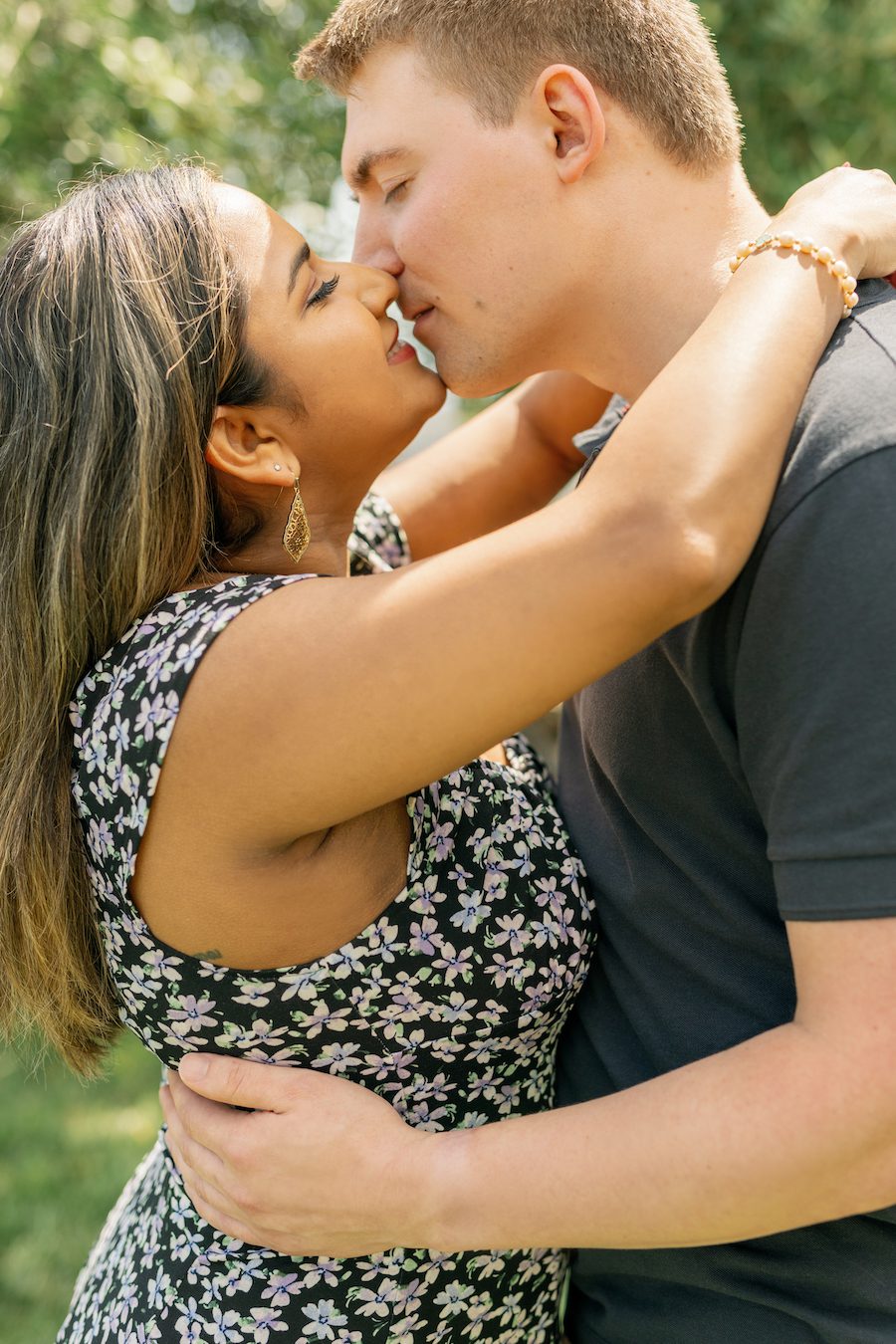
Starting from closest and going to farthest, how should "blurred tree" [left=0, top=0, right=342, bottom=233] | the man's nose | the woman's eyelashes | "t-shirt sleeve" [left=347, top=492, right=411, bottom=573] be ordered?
the woman's eyelashes < the man's nose < "t-shirt sleeve" [left=347, top=492, right=411, bottom=573] < "blurred tree" [left=0, top=0, right=342, bottom=233]

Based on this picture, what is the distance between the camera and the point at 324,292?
2176 mm

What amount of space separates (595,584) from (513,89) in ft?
4.10

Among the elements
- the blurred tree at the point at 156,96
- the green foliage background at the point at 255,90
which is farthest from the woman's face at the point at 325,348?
the blurred tree at the point at 156,96

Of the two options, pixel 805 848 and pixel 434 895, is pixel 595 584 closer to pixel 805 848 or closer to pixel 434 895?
pixel 805 848

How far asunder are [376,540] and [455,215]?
734 mm

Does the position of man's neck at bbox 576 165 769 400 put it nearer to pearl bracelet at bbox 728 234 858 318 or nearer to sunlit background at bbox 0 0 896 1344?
pearl bracelet at bbox 728 234 858 318

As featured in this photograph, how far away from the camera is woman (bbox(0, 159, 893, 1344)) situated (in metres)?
1.51

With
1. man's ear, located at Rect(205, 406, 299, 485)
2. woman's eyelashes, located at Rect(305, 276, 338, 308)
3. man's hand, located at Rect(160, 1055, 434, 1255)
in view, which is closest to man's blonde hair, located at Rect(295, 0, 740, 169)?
woman's eyelashes, located at Rect(305, 276, 338, 308)

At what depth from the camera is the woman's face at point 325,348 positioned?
2.06m

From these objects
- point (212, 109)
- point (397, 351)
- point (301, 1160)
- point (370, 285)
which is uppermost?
point (212, 109)

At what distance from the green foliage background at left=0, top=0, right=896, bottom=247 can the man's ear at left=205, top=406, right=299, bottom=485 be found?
1.92 meters

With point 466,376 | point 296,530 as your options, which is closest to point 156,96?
point 466,376

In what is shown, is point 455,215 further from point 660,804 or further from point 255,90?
point 255,90

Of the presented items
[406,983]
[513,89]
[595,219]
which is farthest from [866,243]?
[406,983]
